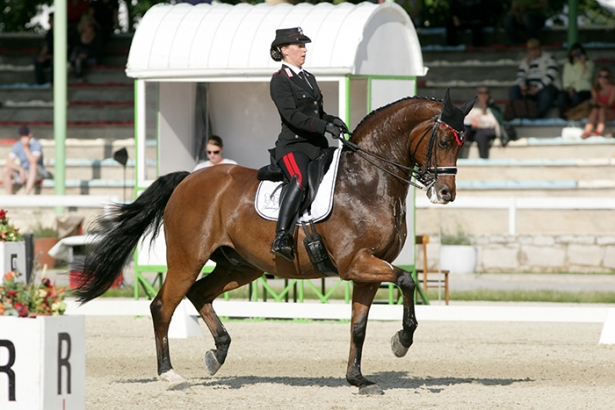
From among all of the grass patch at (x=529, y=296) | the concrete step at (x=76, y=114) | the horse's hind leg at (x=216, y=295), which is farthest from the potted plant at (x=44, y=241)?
the horse's hind leg at (x=216, y=295)

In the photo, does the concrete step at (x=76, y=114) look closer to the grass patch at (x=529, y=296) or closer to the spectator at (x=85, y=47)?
the spectator at (x=85, y=47)

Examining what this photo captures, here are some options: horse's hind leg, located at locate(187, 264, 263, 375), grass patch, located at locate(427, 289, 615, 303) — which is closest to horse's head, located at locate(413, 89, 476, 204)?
horse's hind leg, located at locate(187, 264, 263, 375)

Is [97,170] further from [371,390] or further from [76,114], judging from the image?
[371,390]

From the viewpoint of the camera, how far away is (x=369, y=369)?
934 cm

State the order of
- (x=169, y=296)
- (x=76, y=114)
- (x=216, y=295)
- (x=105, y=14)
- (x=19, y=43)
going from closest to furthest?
(x=169, y=296)
(x=216, y=295)
(x=76, y=114)
(x=105, y=14)
(x=19, y=43)

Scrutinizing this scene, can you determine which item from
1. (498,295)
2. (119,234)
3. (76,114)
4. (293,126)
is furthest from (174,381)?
(76,114)

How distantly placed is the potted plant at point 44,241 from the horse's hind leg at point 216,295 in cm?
809

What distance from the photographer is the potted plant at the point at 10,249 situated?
Result: 32.1 feet

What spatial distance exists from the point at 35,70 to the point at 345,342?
51.9ft

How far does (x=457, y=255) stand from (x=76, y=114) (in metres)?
10.4

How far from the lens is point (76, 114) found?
77.4 ft

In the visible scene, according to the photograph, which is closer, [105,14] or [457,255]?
[457,255]

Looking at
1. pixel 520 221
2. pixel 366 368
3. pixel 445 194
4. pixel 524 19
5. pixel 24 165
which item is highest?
pixel 524 19

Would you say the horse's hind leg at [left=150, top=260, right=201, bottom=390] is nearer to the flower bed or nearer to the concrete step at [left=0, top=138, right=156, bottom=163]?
the flower bed
